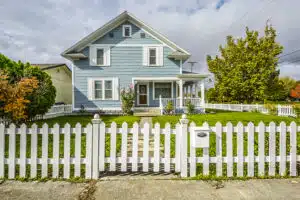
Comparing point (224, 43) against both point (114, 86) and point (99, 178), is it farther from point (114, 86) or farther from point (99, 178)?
point (99, 178)

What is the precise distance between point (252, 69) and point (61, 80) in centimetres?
2123

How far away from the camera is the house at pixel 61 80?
1894cm

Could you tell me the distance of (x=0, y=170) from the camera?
9.82 feet

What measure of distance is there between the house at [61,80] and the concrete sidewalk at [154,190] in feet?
58.3

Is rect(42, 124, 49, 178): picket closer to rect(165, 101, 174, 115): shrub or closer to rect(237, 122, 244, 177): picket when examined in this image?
rect(237, 122, 244, 177): picket

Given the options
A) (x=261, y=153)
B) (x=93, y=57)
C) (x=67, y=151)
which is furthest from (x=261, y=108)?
(x=67, y=151)

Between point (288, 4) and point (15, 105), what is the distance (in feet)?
59.7

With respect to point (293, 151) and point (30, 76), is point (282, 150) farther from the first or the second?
point (30, 76)

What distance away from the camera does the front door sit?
50.2ft

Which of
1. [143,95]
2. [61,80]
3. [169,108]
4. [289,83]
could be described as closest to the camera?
[169,108]

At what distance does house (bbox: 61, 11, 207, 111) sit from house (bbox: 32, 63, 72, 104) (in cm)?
613

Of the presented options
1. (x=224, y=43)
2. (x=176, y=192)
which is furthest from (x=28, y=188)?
(x=224, y=43)

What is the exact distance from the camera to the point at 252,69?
2030 cm

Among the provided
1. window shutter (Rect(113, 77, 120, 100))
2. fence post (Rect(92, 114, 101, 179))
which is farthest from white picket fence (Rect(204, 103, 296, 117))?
fence post (Rect(92, 114, 101, 179))
